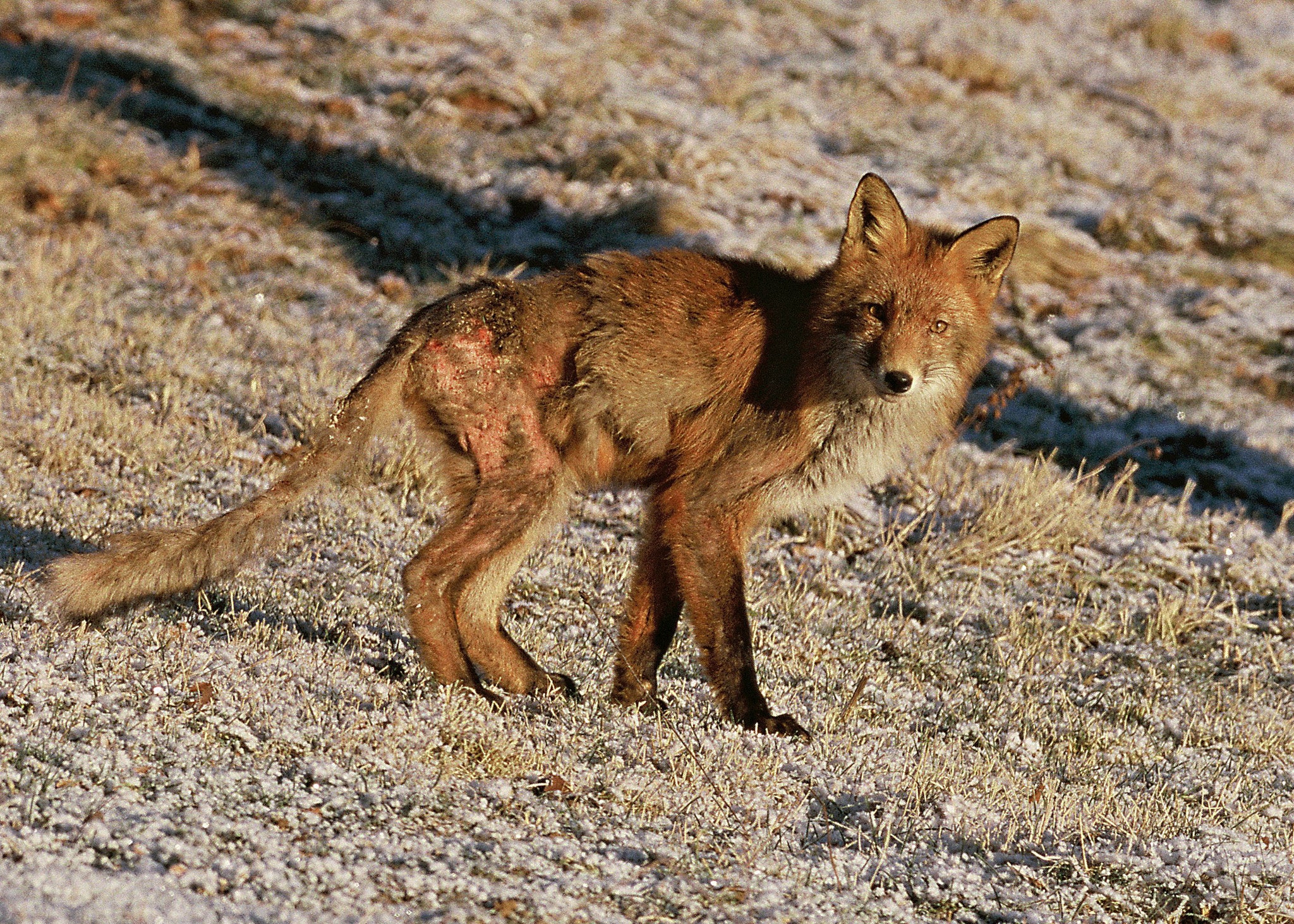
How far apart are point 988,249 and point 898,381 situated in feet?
3.24

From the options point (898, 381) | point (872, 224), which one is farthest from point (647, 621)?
point (872, 224)

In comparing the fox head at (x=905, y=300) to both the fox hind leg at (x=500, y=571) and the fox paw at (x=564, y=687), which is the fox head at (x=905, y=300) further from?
the fox paw at (x=564, y=687)

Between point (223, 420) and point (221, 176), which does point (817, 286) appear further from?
point (221, 176)

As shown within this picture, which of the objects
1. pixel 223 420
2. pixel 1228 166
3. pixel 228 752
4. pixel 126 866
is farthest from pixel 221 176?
pixel 1228 166

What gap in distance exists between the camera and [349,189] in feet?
40.7

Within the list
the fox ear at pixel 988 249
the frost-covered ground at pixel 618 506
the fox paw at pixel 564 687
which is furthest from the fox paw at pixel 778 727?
the fox ear at pixel 988 249

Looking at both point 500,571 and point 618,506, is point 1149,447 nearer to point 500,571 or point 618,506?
point 618,506

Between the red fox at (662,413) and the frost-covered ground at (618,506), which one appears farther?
the red fox at (662,413)

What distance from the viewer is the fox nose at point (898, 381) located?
5.00 m

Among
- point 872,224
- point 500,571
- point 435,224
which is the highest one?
point 872,224

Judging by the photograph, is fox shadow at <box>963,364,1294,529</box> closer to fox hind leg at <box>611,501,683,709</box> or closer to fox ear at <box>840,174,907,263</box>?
fox ear at <box>840,174,907,263</box>

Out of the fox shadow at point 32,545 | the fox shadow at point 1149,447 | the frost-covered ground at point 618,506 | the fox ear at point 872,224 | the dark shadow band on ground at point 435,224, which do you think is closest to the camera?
the frost-covered ground at point 618,506

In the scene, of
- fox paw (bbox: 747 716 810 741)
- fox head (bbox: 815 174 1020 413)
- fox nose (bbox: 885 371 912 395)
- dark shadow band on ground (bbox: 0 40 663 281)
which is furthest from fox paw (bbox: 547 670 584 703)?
dark shadow band on ground (bbox: 0 40 663 281)

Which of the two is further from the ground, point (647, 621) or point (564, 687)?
point (647, 621)
